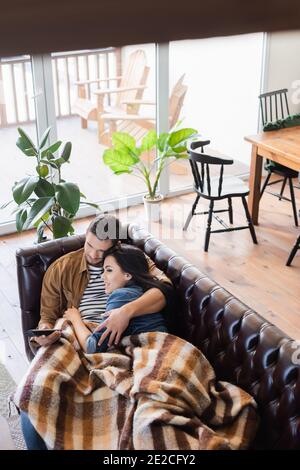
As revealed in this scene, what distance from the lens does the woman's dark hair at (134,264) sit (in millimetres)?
2598

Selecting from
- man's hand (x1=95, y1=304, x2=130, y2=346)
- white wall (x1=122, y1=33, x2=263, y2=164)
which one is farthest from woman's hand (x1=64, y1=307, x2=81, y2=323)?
white wall (x1=122, y1=33, x2=263, y2=164)

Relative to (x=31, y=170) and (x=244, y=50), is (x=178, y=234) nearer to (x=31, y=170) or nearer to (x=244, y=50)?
(x=31, y=170)

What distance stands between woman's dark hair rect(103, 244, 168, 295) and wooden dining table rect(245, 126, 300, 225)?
1619 mm

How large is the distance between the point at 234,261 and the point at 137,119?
151 centimetres

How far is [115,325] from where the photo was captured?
2.40m

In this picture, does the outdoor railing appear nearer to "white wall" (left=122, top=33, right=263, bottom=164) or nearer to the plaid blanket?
"white wall" (left=122, top=33, right=263, bottom=164)

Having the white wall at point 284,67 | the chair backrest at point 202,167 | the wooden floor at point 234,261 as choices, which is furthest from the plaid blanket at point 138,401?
the white wall at point 284,67

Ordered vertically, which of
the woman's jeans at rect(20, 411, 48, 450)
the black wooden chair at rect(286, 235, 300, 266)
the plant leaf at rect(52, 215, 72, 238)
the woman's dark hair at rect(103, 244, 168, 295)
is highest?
the woman's dark hair at rect(103, 244, 168, 295)

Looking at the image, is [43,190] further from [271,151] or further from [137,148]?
→ [271,151]

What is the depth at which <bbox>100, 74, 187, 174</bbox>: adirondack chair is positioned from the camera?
4.80m

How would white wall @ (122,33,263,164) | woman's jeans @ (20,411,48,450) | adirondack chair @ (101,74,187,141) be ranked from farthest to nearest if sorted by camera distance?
white wall @ (122,33,263,164), adirondack chair @ (101,74,187,141), woman's jeans @ (20,411,48,450)

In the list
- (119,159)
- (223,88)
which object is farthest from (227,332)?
(223,88)

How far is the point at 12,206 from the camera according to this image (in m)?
4.68

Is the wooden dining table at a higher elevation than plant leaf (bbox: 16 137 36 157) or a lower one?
lower
